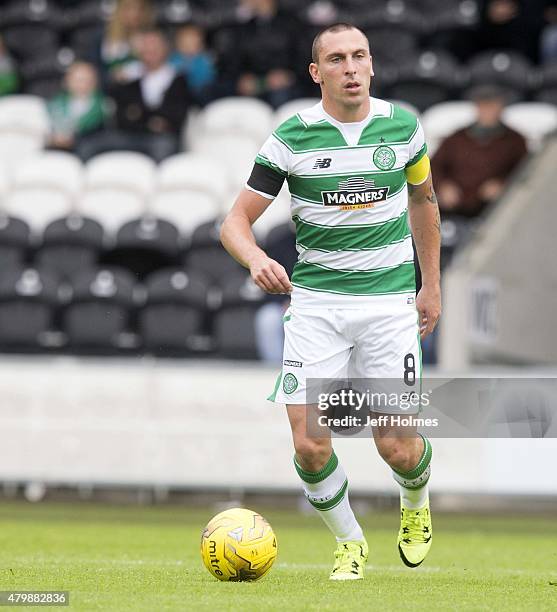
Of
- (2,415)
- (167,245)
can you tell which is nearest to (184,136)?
(167,245)

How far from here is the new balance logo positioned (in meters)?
6.40

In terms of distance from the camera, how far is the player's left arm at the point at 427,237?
669 cm

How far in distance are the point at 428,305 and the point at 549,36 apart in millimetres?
9814

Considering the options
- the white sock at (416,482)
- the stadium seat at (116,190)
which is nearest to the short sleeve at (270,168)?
the white sock at (416,482)

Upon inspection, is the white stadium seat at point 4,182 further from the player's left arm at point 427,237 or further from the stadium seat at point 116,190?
the player's left arm at point 427,237

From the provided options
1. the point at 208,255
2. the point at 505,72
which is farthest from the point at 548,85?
the point at 208,255

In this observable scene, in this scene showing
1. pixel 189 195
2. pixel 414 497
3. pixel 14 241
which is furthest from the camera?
pixel 189 195

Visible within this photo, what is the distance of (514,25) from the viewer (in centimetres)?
1612

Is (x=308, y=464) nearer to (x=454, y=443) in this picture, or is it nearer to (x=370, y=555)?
(x=370, y=555)

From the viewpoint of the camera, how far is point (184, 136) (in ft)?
52.9

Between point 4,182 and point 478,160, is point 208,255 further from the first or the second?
point 4,182

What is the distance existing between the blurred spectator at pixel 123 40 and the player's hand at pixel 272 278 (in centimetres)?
995

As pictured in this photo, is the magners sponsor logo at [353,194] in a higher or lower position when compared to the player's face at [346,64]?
lower

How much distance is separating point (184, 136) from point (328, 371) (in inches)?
394
